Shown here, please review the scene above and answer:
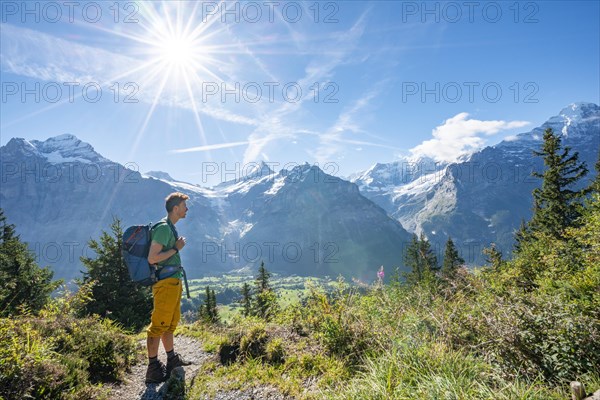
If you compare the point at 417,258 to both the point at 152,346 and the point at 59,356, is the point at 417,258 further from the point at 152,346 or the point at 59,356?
the point at 59,356

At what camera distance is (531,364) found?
4023 mm

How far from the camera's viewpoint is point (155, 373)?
6324 millimetres

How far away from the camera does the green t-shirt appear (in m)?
6.38

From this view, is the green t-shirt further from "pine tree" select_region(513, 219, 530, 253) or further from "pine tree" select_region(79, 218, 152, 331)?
"pine tree" select_region(513, 219, 530, 253)

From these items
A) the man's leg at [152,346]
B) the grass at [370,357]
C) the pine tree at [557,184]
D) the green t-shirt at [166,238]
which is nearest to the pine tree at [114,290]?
the grass at [370,357]

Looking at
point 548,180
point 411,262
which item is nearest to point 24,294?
point 548,180

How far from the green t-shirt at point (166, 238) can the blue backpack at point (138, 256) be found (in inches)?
10.4

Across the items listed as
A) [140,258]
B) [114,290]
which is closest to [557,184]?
[140,258]

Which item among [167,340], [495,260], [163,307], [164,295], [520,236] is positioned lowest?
[520,236]

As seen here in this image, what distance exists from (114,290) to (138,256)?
16.0 meters

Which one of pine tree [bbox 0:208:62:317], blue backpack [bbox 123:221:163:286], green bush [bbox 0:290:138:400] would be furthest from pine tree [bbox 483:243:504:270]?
pine tree [bbox 0:208:62:317]

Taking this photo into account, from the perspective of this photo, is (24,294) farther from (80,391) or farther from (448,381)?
(448,381)

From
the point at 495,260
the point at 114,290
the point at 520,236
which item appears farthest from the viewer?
the point at 520,236

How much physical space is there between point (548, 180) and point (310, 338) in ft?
96.9
